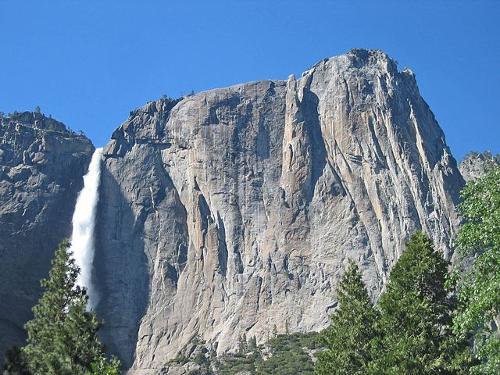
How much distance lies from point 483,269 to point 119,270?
92.7 m

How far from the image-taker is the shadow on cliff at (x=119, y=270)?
10344 cm

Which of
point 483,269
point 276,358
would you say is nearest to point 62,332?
point 483,269

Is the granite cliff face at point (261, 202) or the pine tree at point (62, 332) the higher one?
the granite cliff face at point (261, 202)

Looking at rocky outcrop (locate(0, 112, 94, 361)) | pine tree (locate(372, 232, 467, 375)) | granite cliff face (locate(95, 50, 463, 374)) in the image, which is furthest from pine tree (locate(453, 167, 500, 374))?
rocky outcrop (locate(0, 112, 94, 361))

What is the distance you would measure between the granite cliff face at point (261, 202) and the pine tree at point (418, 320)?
214 feet

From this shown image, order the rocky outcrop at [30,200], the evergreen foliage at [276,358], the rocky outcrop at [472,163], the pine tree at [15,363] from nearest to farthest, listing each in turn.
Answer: the pine tree at [15,363] → the evergreen foliage at [276,358] → the rocky outcrop at [30,200] → the rocky outcrop at [472,163]

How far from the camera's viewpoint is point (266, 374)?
81500 mm

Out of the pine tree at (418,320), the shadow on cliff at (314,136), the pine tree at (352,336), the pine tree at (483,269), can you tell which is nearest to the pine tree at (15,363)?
the pine tree at (352,336)

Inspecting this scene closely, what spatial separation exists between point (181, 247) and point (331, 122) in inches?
1047

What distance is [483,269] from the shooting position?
20.4 meters

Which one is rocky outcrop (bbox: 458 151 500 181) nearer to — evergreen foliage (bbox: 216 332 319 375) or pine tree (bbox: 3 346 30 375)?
evergreen foliage (bbox: 216 332 319 375)

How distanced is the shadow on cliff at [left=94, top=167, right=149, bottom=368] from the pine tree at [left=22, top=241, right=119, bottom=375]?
6864 cm

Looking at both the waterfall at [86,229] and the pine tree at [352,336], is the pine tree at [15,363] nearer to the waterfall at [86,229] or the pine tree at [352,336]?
the pine tree at [352,336]

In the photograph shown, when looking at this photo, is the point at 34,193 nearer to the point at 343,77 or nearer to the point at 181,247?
the point at 181,247
